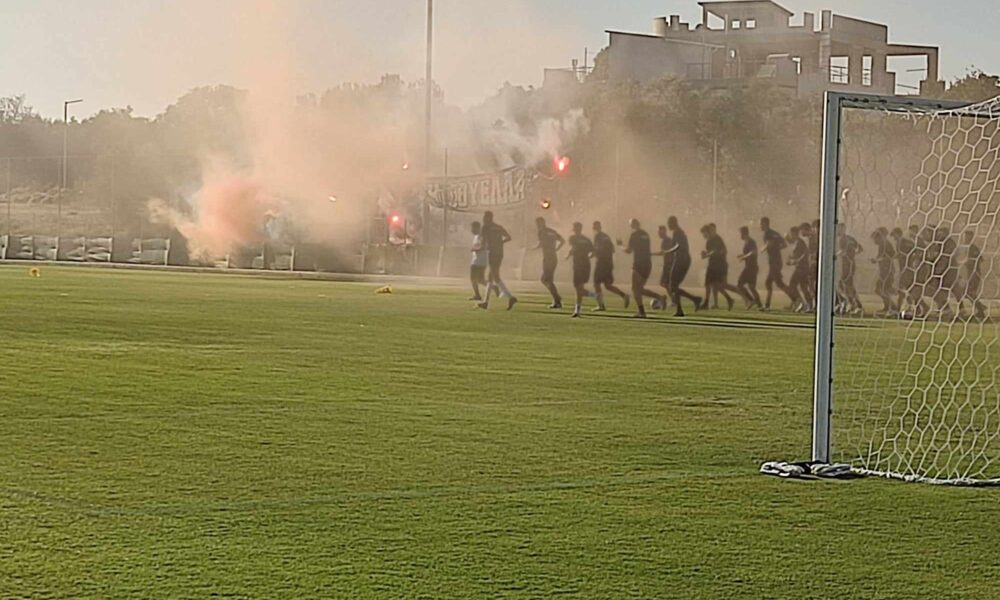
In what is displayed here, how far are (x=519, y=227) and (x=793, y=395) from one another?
40.7 meters

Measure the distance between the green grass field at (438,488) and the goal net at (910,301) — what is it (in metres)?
0.57

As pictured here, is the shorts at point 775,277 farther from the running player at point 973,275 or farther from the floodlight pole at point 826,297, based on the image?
the floodlight pole at point 826,297

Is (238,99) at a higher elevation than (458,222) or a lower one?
higher

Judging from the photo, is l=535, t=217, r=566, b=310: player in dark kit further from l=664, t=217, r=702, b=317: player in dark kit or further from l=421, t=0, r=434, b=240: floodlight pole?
l=421, t=0, r=434, b=240: floodlight pole

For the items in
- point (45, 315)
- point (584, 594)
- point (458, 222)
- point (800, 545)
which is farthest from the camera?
point (458, 222)

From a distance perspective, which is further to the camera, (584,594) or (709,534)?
(709,534)

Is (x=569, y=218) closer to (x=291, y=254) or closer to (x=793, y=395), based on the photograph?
(x=291, y=254)

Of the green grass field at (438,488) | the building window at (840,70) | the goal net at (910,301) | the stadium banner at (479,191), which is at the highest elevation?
the building window at (840,70)

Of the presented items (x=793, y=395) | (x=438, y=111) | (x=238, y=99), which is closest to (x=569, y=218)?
(x=438, y=111)

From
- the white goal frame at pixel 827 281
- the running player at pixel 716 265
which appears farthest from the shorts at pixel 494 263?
the white goal frame at pixel 827 281

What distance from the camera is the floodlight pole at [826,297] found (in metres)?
8.86

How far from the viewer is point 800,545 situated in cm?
654

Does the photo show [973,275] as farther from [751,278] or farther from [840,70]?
[840,70]

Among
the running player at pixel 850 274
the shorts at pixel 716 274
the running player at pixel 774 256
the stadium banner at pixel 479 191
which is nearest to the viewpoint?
the running player at pixel 850 274
